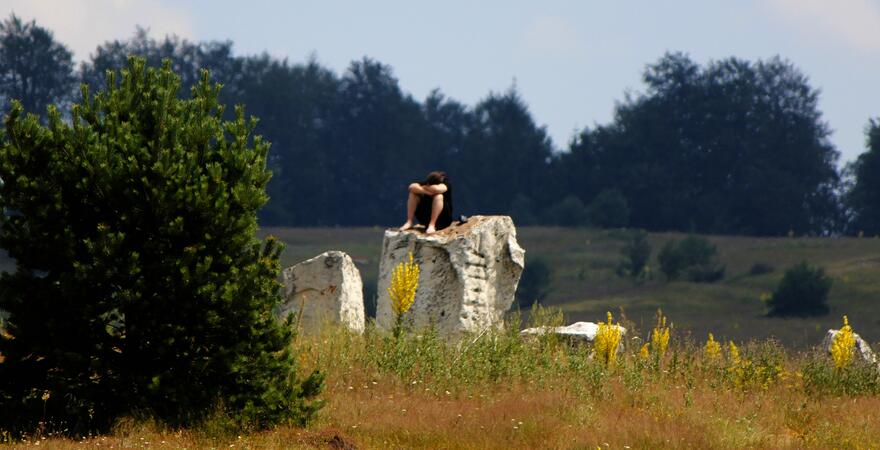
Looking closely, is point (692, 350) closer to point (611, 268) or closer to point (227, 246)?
point (227, 246)

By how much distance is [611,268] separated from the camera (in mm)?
69312

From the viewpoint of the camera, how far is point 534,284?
213ft

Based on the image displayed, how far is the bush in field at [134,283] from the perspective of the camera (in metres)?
13.7

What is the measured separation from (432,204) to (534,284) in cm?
4507

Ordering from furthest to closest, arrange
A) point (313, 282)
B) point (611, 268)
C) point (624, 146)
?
point (624, 146) < point (611, 268) < point (313, 282)

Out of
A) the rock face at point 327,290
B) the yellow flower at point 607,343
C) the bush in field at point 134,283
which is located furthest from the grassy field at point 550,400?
the rock face at point 327,290

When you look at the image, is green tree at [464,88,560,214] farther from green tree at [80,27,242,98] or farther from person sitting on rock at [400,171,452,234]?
person sitting on rock at [400,171,452,234]

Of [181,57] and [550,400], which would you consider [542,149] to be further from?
[550,400]

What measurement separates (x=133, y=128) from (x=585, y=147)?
7661 centimetres

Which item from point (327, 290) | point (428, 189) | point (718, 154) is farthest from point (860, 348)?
point (718, 154)

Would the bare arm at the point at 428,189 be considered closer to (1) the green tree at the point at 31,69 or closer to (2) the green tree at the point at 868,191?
(2) the green tree at the point at 868,191

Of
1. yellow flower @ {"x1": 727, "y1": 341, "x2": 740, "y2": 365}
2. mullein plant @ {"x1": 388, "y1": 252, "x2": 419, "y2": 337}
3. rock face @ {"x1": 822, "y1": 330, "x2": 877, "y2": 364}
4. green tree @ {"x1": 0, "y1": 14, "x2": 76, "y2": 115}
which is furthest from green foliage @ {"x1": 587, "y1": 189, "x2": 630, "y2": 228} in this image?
mullein plant @ {"x1": 388, "y1": 252, "x2": 419, "y2": 337}

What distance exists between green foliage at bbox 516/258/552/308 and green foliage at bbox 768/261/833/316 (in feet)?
38.6

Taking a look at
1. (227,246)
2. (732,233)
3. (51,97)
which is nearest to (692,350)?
(227,246)
